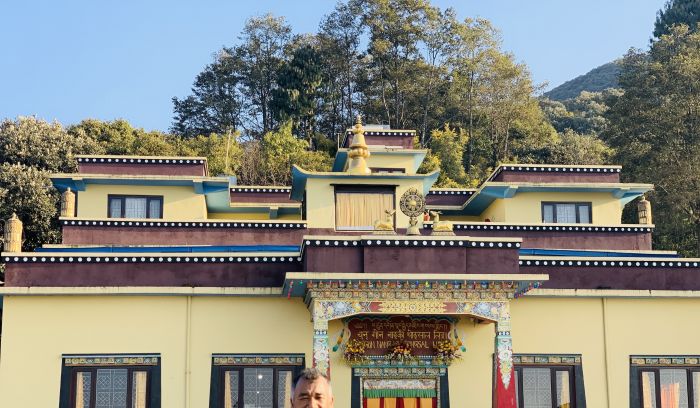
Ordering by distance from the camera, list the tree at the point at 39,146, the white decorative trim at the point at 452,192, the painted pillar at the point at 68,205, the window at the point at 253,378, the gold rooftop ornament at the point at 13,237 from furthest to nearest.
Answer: the tree at the point at 39,146 < the white decorative trim at the point at 452,192 < the painted pillar at the point at 68,205 < the gold rooftop ornament at the point at 13,237 < the window at the point at 253,378

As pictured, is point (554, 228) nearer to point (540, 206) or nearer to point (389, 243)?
point (540, 206)

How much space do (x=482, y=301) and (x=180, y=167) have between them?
50.6 ft

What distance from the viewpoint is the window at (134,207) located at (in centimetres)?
3519

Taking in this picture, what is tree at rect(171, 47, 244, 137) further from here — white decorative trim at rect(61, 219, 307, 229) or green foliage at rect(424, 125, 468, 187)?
white decorative trim at rect(61, 219, 307, 229)

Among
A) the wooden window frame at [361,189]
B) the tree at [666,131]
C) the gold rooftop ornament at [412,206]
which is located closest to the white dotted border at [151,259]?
the gold rooftop ornament at [412,206]

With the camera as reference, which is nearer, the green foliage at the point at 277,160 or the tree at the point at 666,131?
the tree at the point at 666,131

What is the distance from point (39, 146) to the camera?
54.9m

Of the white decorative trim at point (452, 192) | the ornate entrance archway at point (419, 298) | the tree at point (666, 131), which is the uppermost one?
the tree at point (666, 131)

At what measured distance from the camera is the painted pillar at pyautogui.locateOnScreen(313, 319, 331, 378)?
75.9 feet

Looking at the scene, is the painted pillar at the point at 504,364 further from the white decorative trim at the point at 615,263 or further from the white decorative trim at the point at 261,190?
the white decorative trim at the point at 261,190

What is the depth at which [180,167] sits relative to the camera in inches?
1416

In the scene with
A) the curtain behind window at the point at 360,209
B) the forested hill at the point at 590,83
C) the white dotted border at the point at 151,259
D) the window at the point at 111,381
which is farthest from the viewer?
the forested hill at the point at 590,83

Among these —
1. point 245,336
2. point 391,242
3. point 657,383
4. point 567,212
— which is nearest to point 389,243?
point 391,242

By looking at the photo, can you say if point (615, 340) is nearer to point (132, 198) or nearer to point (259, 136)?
point (132, 198)
